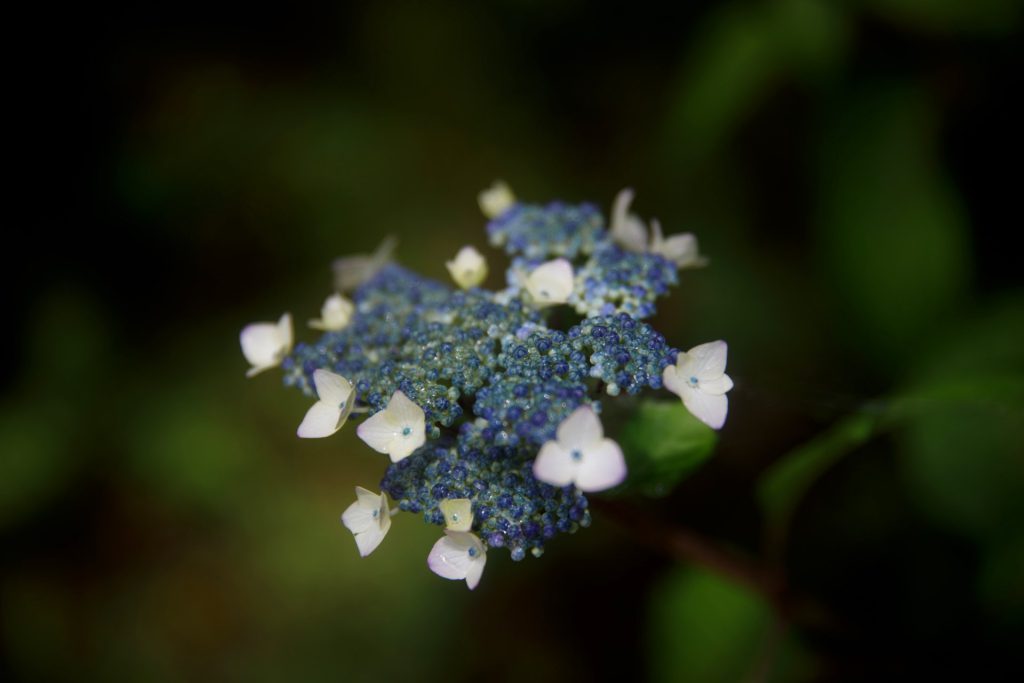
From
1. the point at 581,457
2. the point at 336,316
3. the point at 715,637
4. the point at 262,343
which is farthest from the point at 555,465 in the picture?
the point at 715,637

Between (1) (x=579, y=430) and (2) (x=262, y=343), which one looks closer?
(1) (x=579, y=430)

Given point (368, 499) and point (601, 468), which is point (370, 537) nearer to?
point (368, 499)

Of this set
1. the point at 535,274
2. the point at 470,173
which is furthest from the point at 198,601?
the point at 535,274

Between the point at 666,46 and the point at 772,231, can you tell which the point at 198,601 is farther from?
the point at 666,46

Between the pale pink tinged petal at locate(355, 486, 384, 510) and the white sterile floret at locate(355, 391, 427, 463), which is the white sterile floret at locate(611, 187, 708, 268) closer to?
the white sterile floret at locate(355, 391, 427, 463)

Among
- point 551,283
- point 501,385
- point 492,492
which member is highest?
point 551,283

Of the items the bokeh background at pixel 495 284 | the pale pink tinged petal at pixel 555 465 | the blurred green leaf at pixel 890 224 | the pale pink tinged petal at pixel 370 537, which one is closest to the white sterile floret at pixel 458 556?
the pale pink tinged petal at pixel 370 537
